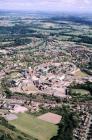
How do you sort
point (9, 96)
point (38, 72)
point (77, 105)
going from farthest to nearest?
1. point (38, 72)
2. point (9, 96)
3. point (77, 105)

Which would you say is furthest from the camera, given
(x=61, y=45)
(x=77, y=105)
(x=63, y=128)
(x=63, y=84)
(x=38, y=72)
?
(x=61, y=45)

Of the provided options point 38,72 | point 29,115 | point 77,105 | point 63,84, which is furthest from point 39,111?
point 38,72

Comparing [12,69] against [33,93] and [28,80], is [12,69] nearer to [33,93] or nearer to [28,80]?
[28,80]

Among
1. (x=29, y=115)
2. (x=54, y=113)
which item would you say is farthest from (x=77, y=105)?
(x=29, y=115)

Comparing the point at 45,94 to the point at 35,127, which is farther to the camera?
the point at 45,94

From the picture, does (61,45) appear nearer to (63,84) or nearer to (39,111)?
(63,84)

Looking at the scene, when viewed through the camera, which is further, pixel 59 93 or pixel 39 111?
pixel 59 93
